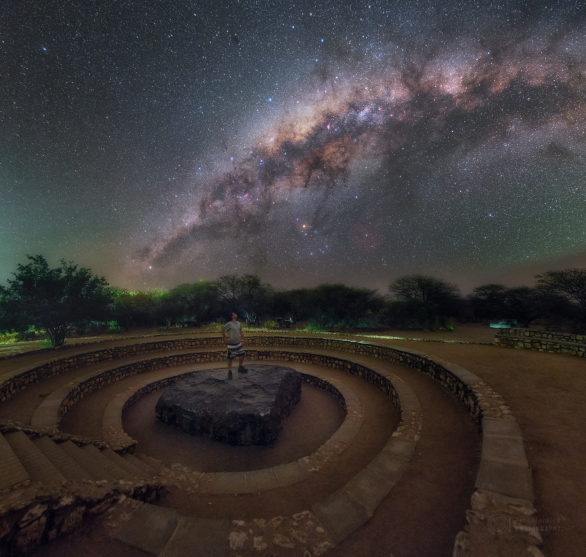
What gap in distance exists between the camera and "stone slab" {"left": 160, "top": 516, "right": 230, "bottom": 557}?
97.4 inches

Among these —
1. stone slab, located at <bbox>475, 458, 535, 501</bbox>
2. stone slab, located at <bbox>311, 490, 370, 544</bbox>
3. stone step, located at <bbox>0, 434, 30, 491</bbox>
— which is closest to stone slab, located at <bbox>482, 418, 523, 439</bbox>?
stone slab, located at <bbox>475, 458, 535, 501</bbox>

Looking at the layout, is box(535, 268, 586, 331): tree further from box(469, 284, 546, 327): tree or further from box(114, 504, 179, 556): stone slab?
box(114, 504, 179, 556): stone slab

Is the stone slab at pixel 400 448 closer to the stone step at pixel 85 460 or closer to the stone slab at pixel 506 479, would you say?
the stone slab at pixel 506 479

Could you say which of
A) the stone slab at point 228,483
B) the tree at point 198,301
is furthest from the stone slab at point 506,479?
the tree at point 198,301

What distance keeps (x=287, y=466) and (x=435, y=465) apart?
2735mm

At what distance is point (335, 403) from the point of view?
8.84 meters

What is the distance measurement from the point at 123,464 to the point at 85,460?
641 mm

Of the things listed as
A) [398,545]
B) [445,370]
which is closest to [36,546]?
[398,545]

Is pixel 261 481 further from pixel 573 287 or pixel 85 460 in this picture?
pixel 573 287

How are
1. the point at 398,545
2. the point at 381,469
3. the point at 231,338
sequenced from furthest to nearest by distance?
the point at 231,338 → the point at 381,469 → the point at 398,545

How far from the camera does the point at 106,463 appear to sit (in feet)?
14.8

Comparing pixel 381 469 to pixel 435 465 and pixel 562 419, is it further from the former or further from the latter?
pixel 562 419

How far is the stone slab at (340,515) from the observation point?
289 centimetres

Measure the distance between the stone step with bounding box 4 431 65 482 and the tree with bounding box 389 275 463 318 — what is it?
114ft
